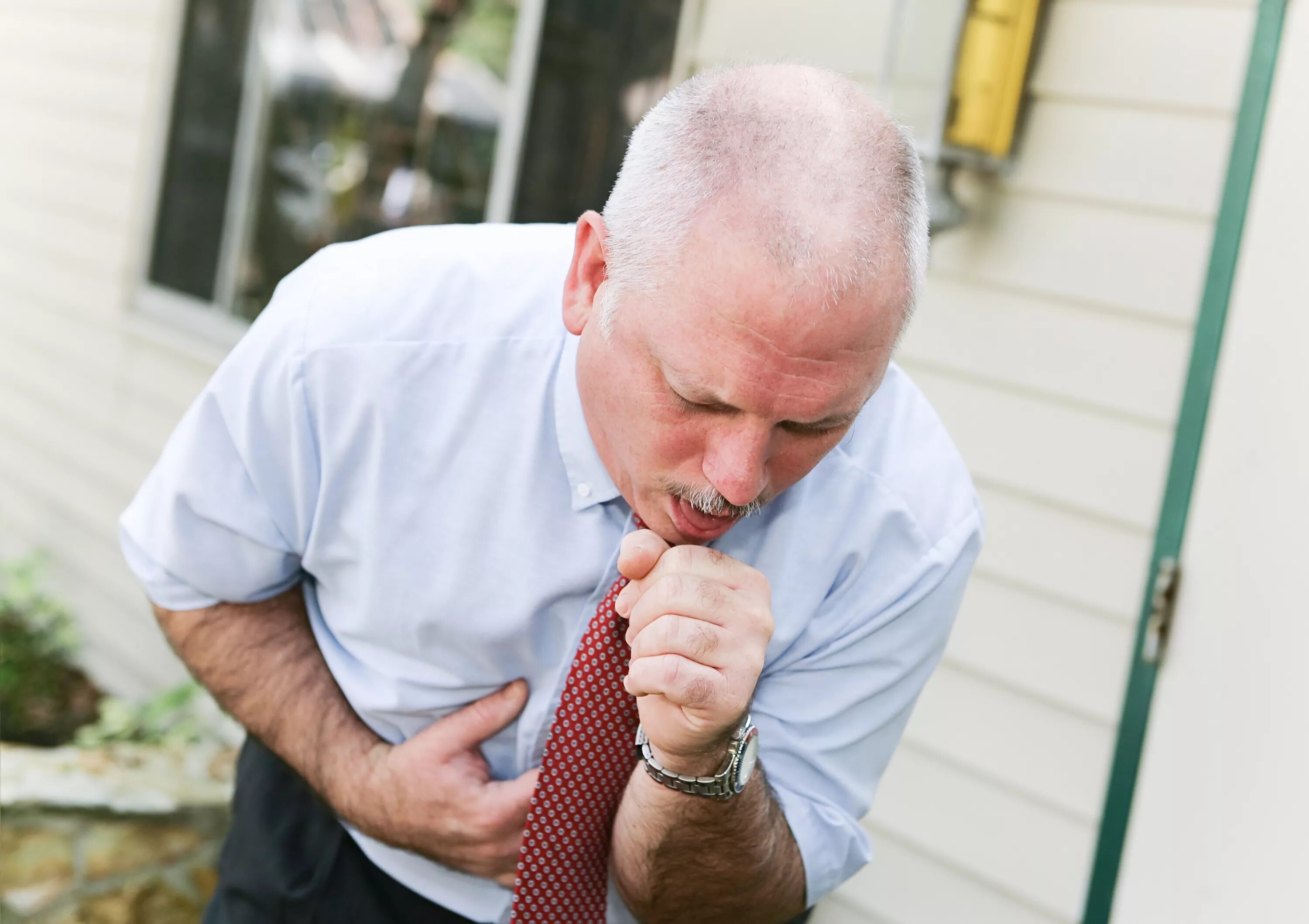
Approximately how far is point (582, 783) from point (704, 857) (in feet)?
0.60

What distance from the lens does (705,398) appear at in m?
1.28

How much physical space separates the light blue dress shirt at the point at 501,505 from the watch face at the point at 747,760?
19 centimetres

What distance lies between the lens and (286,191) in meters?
5.04

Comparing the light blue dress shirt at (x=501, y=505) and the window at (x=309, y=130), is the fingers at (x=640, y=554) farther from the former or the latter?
the window at (x=309, y=130)

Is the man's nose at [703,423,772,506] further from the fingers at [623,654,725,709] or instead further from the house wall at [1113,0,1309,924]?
the house wall at [1113,0,1309,924]

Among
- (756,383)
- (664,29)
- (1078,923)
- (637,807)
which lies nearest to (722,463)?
(756,383)

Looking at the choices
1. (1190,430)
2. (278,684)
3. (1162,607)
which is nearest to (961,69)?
(1190,430)

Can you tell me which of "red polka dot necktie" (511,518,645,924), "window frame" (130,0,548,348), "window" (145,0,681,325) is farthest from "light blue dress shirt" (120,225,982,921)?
"window frame" (130,0,548,348)

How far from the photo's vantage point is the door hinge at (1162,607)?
8.19 ft

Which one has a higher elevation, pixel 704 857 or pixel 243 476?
pixel 243 476

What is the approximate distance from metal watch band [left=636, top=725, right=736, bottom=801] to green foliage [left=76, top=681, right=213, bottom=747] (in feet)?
9.71

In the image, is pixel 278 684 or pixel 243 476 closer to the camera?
pixel 243 476

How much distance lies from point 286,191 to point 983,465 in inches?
132

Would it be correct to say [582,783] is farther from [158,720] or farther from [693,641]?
[158,720]
